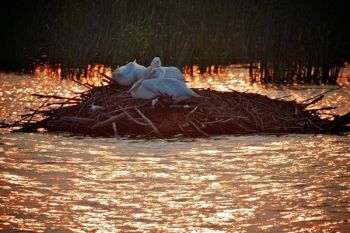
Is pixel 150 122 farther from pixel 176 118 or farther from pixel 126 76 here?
pixel 126 76

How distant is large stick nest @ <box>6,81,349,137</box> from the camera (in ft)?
37.4

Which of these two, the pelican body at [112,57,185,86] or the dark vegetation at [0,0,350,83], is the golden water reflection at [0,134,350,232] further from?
the dark vegetation at [0,0,350,83]

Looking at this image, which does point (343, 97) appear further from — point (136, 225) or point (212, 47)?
point (136, 225)

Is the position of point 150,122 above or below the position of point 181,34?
below

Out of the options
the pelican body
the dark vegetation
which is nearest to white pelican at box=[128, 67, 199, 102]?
the pelican body

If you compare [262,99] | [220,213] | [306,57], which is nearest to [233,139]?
[262,99]

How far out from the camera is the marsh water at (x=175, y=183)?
23.7ft

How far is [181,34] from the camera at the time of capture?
67.6ft

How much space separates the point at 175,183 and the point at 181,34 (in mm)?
12236

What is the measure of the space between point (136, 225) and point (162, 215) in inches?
14.9

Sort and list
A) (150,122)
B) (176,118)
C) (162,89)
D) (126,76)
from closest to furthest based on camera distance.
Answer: (150,122), (176,118), (162,89), (126,76)

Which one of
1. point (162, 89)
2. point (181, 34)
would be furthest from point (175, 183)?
point (181, 34)

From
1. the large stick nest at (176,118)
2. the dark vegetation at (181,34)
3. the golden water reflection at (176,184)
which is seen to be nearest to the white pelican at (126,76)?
the large stick nest at (176,118)

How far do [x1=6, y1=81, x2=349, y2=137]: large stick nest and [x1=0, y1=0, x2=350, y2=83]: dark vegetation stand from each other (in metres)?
6.53
